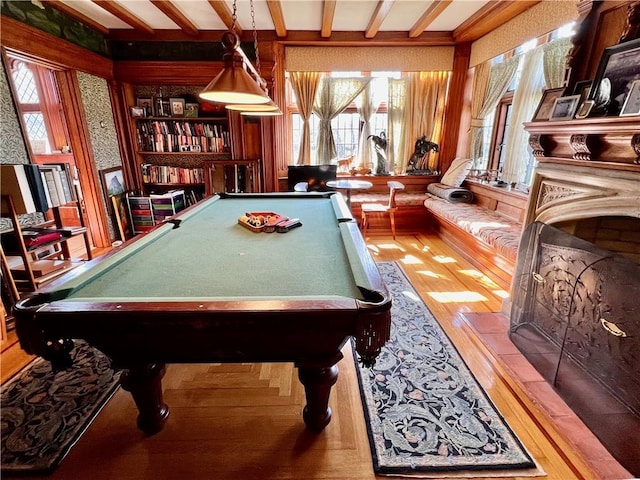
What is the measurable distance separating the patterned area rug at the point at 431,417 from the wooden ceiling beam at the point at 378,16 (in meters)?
3.28

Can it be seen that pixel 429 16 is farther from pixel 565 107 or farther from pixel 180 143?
pixel 180 143

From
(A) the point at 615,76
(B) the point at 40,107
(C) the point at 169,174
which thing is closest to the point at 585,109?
(A) the point at 615,76

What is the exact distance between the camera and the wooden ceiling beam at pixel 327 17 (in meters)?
3.30

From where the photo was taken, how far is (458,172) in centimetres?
460

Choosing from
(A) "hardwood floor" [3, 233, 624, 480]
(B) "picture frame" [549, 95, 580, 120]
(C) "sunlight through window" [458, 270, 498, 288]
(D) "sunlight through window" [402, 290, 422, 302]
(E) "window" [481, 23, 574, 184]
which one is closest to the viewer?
(A) "hardwood floor" [3, 233, 624, 480]

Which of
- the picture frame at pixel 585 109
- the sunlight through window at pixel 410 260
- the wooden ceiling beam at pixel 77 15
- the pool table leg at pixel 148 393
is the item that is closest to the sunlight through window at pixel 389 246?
the sunlight through window at pixel 410 260

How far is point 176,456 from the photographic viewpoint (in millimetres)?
1429

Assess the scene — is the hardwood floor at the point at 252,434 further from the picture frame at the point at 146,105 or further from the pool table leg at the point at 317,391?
the picture frame at the point at 146,105

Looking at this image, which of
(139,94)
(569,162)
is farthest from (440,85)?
(139,94)

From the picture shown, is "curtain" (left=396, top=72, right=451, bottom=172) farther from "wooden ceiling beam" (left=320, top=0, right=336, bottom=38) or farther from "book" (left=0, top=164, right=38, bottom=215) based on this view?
"book" (left=0, top=164, right=38, bottom=215)

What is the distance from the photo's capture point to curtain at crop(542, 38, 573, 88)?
9.99 feet

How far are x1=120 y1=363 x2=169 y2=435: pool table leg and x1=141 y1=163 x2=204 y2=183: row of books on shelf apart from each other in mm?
3758

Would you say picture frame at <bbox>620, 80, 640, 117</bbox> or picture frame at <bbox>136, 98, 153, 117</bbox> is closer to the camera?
picture frame at <bbox>620, 80, 640, 117</bbox>

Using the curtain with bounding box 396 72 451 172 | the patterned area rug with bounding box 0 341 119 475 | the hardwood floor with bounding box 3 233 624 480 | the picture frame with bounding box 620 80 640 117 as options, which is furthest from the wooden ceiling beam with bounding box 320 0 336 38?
the patterned area rug with bounding box 0 341 119 475
